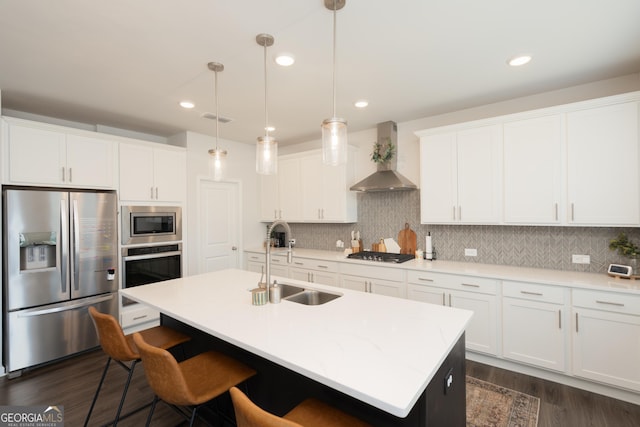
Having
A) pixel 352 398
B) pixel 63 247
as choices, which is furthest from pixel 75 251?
pixel 352 398

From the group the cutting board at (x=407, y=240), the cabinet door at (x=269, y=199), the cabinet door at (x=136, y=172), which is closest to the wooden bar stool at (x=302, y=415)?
the cutting board at (x=407, y=240)

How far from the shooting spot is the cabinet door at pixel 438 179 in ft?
10.7

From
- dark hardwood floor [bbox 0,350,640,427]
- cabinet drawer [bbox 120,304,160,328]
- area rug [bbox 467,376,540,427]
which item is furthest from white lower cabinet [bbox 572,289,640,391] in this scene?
cabinet drawer [bbox 120,304,160,328]

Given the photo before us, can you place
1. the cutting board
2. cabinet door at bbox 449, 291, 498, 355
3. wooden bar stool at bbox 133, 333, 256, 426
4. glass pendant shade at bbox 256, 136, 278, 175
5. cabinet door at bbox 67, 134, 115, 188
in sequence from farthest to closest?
1. the cutting board
2. cabinet door at bbox 67, 134, 115, 188
3. cabinet door at bbox 449, 291, 498, 355
4. glass pendant shade at bbox 256, 136, 278, 175
5. wooden bar stool at bbox 133, 333, 256, 426

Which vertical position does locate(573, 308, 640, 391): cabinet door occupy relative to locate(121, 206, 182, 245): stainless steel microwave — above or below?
below

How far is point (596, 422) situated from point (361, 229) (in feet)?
9.49

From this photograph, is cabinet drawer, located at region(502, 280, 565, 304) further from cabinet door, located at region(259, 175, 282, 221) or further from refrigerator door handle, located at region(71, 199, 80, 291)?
refrigerator door handle, located at region(71, 199, 80, 291)

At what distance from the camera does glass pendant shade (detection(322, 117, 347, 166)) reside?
173 cm

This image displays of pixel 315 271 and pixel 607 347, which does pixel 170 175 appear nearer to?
A: pixel 315 271

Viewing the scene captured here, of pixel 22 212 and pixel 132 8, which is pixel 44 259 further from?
pixel 132 8

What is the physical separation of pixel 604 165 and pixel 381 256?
7.34 feet

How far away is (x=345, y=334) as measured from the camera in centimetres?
148

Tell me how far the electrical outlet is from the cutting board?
1.55 metres

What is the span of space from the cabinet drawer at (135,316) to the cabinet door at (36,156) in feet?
5.32
